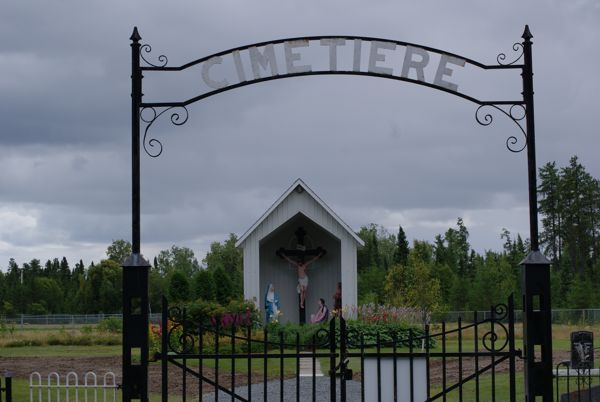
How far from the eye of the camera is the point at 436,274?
46906 millimetres

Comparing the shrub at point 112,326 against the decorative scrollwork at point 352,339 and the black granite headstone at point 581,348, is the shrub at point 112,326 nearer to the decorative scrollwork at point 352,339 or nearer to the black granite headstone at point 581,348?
the decorative scrollwork at point 352,339

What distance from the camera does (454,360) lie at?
930 inches

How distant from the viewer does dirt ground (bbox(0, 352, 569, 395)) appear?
1927 cm

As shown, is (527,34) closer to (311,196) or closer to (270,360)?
(270,360)

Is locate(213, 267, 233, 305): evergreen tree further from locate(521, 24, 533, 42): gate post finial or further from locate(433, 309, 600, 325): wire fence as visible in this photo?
locate(521, 24, 533, 42): gate post finial

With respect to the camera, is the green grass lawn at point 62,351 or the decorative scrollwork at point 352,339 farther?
the green grass lawn at point 62,351

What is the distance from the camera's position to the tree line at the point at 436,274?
133ft

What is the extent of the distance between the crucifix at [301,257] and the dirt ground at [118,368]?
22.5 feet

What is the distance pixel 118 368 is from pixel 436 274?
27.1m

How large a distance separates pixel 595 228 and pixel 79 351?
3473 centimetres

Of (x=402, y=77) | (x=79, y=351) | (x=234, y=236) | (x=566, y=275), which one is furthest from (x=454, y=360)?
(x=234, y=236)

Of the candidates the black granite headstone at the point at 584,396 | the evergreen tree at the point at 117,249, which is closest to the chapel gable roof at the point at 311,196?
the black granite headstone at the point at 584,396

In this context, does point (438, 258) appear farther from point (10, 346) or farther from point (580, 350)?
point (580, 350)

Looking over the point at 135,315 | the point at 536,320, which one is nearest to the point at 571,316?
the point at 536,320
